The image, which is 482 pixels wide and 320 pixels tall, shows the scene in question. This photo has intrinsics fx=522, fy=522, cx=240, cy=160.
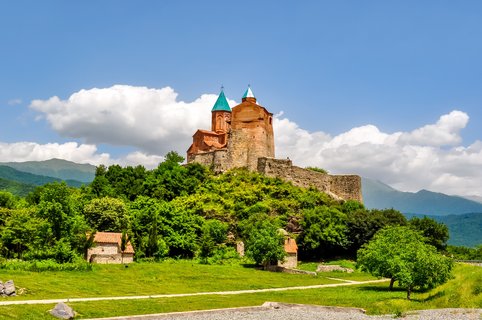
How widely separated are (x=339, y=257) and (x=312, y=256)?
319 cm

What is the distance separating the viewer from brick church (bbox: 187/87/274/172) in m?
74.7

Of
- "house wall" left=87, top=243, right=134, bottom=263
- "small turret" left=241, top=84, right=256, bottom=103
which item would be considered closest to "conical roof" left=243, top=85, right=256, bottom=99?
"small turret" left=241, top=84, right=256, bottom=103

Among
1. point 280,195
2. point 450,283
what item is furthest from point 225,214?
point 450,283

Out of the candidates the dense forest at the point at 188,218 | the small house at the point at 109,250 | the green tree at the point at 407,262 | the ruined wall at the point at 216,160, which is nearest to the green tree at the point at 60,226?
the dense forest at the point at 188,218

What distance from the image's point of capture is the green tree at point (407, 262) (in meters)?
33.7

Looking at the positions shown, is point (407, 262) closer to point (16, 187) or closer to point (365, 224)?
point (365, 224)

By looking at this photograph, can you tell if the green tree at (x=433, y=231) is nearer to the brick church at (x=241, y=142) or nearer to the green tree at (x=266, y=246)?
the green tree at (x=266, y=246)

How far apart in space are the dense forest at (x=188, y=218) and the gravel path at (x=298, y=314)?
1850 cm

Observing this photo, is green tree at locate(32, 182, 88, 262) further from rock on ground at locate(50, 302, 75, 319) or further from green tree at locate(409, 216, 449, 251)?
green tree at locate(409, 216, 449, 251)

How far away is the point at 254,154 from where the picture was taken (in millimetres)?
75125

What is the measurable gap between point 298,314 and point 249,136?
50516 mm

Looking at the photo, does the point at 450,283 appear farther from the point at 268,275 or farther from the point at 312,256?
the point at 312,256

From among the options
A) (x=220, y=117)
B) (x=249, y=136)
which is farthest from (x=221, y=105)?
(x=249, y=136)

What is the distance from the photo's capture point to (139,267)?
43.5m
